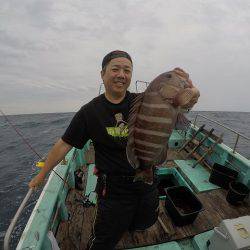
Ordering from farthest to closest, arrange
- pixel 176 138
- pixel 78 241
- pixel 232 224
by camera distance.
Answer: pixel 176 138
pixel 78 241
pixel 232 224

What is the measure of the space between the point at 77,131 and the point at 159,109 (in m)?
1.11

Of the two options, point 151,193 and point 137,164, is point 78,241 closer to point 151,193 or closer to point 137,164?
point 151,193

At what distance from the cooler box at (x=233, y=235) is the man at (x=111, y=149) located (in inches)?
50.4

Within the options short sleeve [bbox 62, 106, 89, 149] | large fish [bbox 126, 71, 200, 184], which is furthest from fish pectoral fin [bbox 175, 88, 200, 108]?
short sleeve [bbox 62, 106, 89, 149]

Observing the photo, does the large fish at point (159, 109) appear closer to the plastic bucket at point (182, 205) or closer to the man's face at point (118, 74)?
the man's face at point (118, 74)

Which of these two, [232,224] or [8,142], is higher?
[232,224]

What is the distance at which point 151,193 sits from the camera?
9.03 ft

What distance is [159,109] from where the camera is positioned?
1756mm

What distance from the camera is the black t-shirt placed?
8.00ft

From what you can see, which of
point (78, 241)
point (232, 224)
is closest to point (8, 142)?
point (78, 241)

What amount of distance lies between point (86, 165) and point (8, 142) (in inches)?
854

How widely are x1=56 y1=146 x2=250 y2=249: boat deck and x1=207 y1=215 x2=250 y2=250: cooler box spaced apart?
0.73 meters

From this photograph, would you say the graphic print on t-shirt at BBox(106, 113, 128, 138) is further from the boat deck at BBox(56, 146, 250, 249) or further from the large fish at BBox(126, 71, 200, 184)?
the boat deck at BBox(56, 146, 250, 249)

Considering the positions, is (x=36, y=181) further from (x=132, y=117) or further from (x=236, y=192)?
(x=236, y=192)
